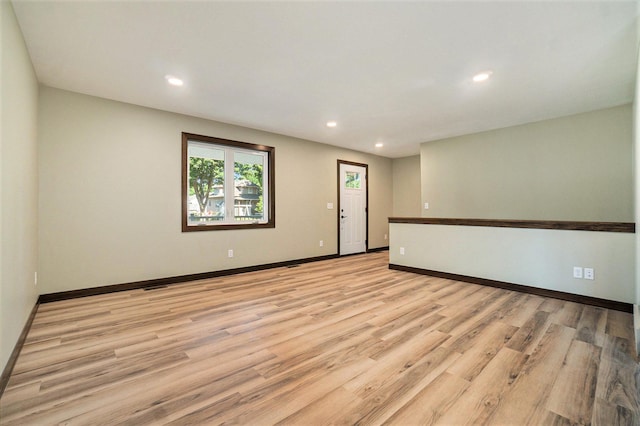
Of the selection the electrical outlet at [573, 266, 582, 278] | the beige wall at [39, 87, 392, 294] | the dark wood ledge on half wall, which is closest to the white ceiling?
the beige wall at [39, 87, 392, 294]

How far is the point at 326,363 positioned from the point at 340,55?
2572mm

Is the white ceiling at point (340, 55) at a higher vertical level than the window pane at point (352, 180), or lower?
higher

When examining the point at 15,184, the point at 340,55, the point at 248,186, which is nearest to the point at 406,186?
the point at 248,186

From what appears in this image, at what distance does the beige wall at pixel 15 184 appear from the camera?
1.81 m

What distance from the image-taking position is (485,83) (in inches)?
129

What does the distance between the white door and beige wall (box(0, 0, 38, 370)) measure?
4.94m

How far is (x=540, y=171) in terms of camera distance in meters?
4.67

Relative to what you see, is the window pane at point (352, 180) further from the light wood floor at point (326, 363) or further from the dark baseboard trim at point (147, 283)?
the light wood floor at point (326, 363)

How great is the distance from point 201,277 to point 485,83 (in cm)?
456

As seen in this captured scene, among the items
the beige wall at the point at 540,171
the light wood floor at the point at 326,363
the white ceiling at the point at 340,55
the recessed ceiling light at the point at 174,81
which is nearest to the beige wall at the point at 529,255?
the light wood floor at the point at 326,363

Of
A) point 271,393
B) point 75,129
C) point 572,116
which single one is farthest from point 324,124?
point 271,393

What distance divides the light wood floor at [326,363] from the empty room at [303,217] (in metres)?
0.02

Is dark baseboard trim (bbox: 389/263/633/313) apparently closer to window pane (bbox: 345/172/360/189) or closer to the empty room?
the empty room

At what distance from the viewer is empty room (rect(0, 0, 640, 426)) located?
1742 millimetres
